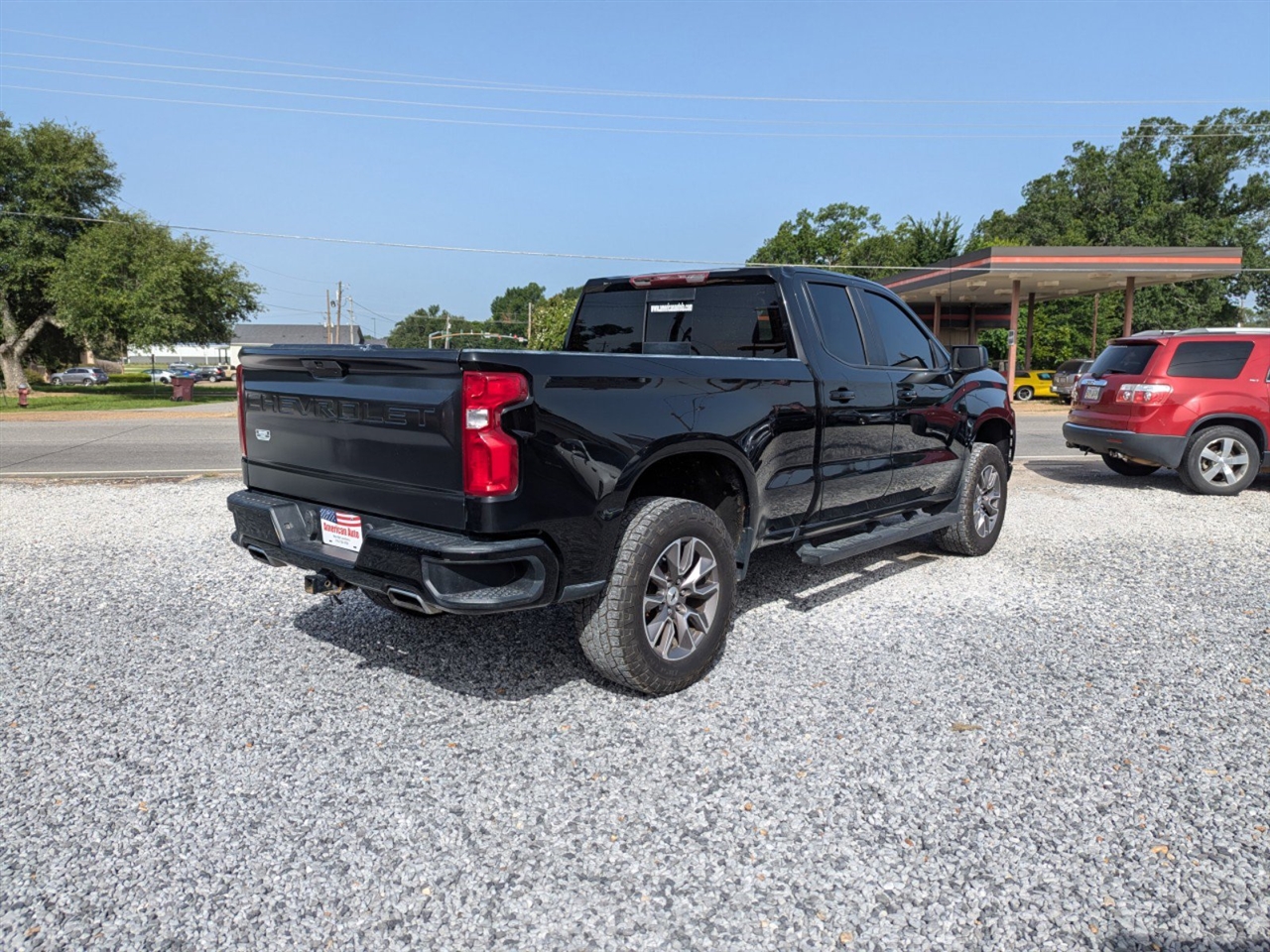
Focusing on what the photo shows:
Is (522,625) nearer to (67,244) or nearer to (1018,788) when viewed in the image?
(1018,788)

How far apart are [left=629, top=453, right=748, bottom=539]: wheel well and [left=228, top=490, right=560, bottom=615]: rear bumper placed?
0.80 meters

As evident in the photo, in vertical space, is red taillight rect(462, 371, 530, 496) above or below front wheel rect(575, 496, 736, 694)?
above

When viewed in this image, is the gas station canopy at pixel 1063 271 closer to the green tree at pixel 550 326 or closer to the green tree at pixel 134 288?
the green tree at pixel 550 326

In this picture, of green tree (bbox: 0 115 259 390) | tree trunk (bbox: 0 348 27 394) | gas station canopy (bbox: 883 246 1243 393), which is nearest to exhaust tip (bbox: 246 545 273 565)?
gas station canopy (bbox: 883 246 1243 393)

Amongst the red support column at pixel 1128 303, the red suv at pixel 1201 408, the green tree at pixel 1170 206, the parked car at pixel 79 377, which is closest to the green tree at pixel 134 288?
the parked car at pixel 79 377

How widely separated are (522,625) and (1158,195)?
72793 millimetres

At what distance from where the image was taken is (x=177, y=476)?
1055 cm

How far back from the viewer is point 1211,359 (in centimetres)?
944

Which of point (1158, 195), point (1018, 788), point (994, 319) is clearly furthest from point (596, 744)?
point (1158, 195)

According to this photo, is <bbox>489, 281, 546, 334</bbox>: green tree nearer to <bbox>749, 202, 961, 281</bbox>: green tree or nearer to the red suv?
<bbox>749, 202, 961, 281</bbox>: green tree

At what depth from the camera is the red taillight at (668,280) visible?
16.4ft

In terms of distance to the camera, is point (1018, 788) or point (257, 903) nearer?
point (257, 903)

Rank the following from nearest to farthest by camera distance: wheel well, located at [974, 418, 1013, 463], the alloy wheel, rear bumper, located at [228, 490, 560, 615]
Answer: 1. rear bumper, located at [228, 490, 560, 615]
2. the alloy wheel
3. wheel well, located at [974, 418, 1013, 463]

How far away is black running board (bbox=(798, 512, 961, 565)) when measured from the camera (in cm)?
473
